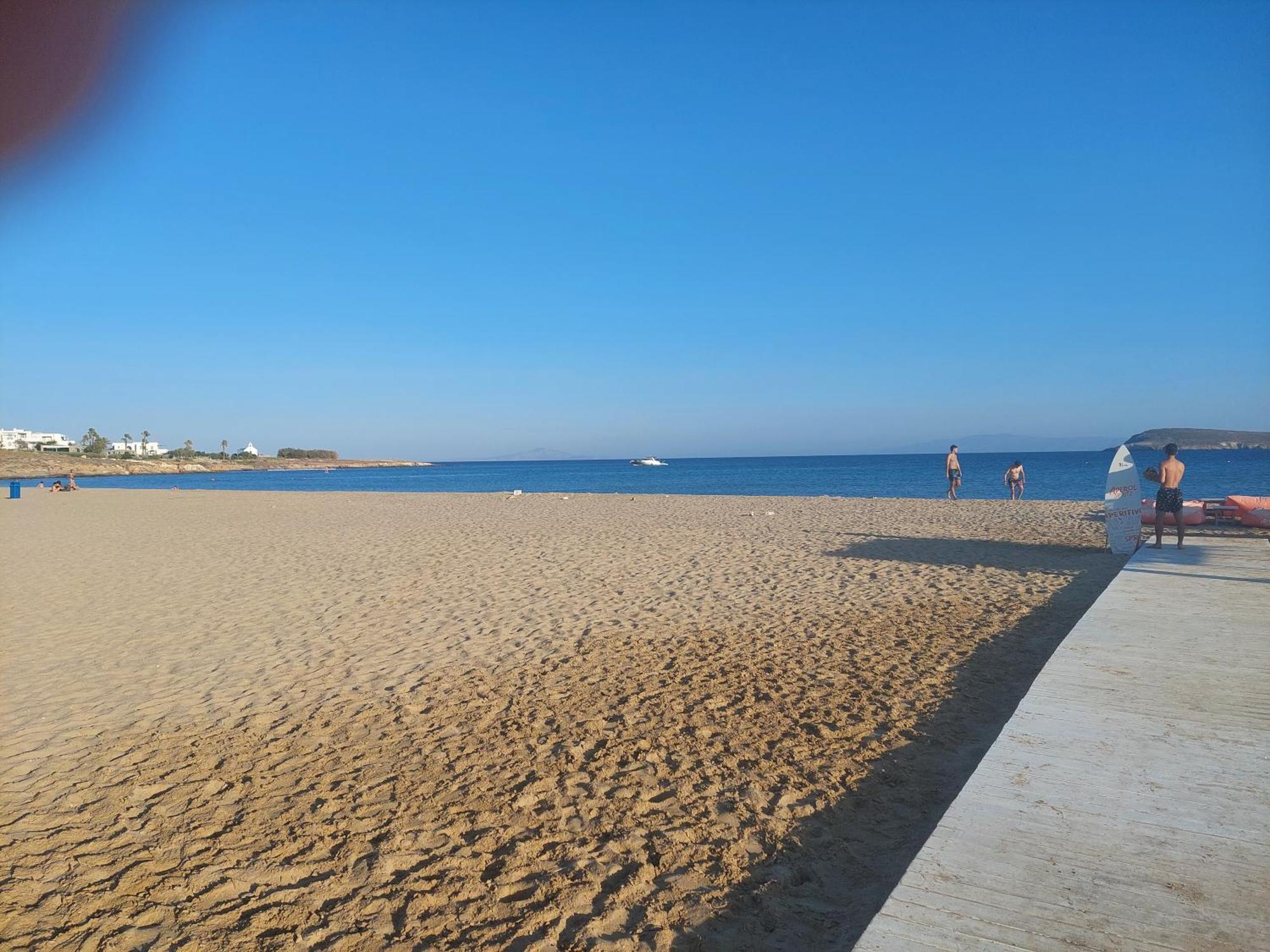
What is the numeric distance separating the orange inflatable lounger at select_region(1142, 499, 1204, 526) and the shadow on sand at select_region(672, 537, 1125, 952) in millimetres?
6597

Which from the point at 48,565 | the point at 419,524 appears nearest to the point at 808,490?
the point at 419,524

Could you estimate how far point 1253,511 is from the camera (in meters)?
11.2

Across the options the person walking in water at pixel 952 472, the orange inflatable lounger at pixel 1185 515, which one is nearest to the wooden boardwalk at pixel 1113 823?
the orange inflatable lounger at pixel 1185 515

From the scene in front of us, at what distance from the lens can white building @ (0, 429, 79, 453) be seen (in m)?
115

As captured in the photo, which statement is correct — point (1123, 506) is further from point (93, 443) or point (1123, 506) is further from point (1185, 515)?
point (93, 443)

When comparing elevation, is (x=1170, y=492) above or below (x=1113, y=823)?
above

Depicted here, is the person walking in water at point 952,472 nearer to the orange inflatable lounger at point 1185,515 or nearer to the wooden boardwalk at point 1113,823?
the orange inflatable lounger at point 1185,515

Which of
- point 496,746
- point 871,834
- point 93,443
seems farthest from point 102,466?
point 871,834

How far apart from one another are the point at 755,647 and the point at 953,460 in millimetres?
19866

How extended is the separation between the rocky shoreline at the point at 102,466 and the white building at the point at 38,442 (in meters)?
17.1

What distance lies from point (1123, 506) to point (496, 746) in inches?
415

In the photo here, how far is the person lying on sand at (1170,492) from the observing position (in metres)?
10.3

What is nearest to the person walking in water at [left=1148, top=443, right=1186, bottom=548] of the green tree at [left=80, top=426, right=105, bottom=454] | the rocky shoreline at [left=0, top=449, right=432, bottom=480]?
the rocky shoreline at [left=0, top=449, right=432, bottom=480]

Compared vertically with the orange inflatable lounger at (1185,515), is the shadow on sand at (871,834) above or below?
below
